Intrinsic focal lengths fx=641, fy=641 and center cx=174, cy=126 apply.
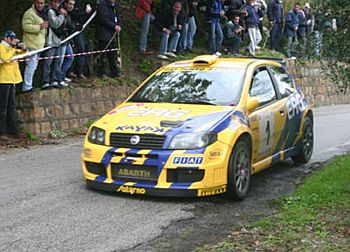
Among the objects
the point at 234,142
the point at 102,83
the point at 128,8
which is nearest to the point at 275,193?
the point at 234,142

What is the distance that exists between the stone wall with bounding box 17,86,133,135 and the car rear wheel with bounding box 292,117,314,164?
5243 mm

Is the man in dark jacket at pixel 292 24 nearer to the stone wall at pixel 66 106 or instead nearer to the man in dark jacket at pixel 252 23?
the man in dark jacket at pixel 252 23

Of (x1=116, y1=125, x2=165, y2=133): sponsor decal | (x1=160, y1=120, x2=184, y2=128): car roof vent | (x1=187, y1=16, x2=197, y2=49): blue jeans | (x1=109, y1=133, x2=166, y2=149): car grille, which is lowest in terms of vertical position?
(x1=109, y1=133, x2=166, y2=149): car grille

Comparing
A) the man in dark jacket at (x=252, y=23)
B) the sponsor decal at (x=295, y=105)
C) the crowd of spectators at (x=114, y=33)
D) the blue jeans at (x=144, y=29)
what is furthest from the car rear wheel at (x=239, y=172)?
the man in dark jacket at (x=252, y=23)

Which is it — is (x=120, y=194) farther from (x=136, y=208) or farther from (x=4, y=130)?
(x=4, y=130)

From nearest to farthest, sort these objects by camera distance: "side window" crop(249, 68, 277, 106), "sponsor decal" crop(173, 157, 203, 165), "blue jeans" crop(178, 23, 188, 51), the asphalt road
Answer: the asphalt road → "sponsor decal" crop(173, 157, 203, 165) → "side window" crop(249, 68, 277, 106) → "blue jeans" crop(178, 23, 188, 51)

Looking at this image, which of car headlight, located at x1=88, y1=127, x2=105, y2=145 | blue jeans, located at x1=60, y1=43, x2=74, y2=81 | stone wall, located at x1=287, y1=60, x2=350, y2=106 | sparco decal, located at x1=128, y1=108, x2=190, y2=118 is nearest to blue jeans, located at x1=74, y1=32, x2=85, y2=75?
blue jeans, located at x1=60, y1=43, x2=74, y2=81

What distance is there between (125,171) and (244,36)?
49.8ft

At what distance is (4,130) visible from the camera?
12242 mm

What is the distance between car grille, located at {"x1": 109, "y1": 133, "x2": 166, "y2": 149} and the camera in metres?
7.59

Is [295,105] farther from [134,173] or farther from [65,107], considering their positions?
[65,107]

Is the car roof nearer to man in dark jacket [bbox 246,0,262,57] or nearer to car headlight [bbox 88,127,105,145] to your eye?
car headlight [bbox 88,127,105,145]

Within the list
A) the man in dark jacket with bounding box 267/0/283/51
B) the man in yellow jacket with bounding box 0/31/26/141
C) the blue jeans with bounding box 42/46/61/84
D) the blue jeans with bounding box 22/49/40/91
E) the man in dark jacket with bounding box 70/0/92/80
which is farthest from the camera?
the man in dark jacket with bounding box 267/0/283/51

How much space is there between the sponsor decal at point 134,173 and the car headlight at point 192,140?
0.44m
